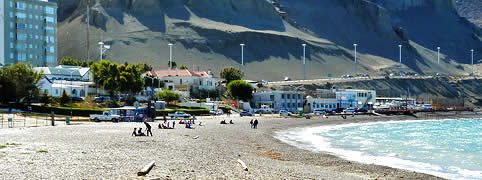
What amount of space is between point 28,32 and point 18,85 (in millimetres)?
59149

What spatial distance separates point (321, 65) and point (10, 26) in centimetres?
10890

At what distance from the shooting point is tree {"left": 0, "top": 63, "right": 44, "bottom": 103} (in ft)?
199

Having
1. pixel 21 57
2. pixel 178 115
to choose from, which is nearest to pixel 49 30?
pixel 21 57

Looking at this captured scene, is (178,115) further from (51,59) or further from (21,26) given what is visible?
(51,59)

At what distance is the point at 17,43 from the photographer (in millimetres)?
115125

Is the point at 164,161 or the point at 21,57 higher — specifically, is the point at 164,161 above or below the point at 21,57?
below

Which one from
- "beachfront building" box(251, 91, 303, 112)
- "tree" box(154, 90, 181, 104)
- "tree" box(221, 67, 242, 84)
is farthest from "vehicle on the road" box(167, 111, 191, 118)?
"tree" box(221, 67, 242, 84)

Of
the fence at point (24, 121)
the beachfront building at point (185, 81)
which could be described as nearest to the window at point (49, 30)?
the beachfront building at point (185, 81)

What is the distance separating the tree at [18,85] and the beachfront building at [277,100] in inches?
1644

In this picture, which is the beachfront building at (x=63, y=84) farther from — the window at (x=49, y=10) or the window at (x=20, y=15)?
the window at (x=49, y=10)

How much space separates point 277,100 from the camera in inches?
3738

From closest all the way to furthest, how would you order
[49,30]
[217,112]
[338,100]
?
[217,112] < [338,100] < [49,30]

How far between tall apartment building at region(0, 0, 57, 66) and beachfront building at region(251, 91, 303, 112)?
5359 cm

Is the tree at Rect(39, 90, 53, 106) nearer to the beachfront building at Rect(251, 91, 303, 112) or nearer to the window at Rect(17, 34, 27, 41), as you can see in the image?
the beachfront building at Rect(251, 91, 303, 112)
